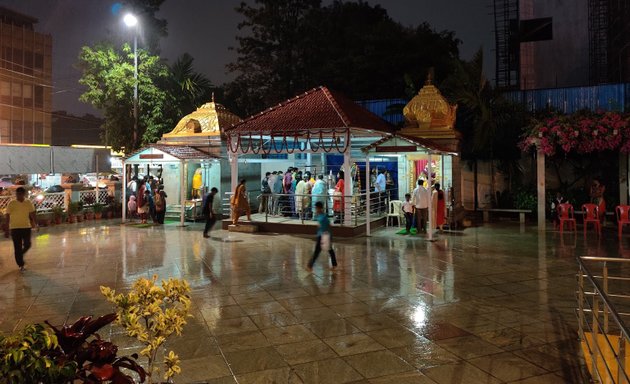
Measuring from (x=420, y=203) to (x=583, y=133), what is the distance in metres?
5.48

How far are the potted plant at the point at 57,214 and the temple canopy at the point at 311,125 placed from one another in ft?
22.6

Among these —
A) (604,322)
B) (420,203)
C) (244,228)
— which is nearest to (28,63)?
(244,228)

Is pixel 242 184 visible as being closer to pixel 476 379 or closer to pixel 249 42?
pixel 476 379

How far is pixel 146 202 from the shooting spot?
1764 centimetres

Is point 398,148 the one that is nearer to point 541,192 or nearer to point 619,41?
point 541,192

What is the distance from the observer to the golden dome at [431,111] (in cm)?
1780

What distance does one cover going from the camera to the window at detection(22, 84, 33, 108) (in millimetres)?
44156

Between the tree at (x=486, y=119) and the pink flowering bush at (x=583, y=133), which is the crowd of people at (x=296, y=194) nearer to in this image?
the tree at (x=486, y=119)

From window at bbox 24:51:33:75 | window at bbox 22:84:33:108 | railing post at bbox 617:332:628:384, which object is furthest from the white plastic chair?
window at bbox 24:51:33:75

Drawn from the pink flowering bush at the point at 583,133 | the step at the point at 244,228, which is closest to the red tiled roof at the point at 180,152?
the step at the point at 244,228

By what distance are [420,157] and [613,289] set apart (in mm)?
10325

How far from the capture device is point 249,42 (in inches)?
1206

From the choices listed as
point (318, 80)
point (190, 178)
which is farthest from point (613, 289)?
point (318, 80)

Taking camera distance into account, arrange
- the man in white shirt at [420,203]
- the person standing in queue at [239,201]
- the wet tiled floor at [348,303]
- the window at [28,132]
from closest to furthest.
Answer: the wet tiled floor at [348,303]
the man in white shirt at [420,203]
the person standing in queue at [239,201]
the window at [28,132]
